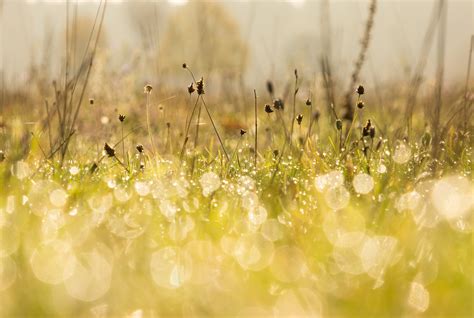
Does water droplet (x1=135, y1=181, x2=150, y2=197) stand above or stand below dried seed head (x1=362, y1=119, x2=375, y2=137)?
below

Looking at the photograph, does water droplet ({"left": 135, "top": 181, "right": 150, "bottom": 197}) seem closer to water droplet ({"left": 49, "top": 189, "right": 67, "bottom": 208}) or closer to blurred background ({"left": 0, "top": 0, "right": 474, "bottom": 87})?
water droplet ({"left": 49, "top": 189, "right": 67, "bottom": 208})

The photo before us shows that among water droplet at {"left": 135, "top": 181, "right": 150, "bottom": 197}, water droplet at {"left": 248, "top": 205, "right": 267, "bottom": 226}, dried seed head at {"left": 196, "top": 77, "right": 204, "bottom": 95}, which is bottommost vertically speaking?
water droplet at {"left": 248, "top": 205, "right": 267, "bottom": 226}

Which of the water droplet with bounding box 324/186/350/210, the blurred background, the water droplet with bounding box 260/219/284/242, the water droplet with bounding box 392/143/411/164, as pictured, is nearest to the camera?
the water droplet with bounding box 260/219/284/242

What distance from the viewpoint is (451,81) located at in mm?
7793

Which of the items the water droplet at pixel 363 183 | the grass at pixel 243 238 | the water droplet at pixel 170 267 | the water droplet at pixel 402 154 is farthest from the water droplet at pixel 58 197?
the water droplet at pixel 402 154

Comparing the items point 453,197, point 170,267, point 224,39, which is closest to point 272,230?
point 170,267

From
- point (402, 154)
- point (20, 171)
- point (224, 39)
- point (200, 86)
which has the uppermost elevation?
point (200, 86)

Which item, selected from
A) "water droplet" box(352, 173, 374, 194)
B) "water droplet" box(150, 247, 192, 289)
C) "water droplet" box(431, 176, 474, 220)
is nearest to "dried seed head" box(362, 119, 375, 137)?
"water droplet" box(352, 173, 374, 194)

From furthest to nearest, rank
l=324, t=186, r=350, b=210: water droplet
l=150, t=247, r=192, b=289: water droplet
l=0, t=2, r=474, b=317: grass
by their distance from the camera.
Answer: l=324, t=186, r=350, b=210: water droplet
l=150, t=247, r=192, b=289: water droplet
l=0, t=2, r=474, b=317: grass

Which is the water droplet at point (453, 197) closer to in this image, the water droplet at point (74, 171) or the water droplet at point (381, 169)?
the water droplet at point (381, 169)

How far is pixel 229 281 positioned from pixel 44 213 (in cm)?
80

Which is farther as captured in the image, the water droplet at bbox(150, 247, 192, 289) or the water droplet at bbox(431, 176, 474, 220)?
the water droplet at bbox(431, 176, 474, 220)

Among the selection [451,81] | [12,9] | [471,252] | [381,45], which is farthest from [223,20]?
[381,45]

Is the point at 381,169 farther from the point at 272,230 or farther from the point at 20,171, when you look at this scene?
the point at 20,171
